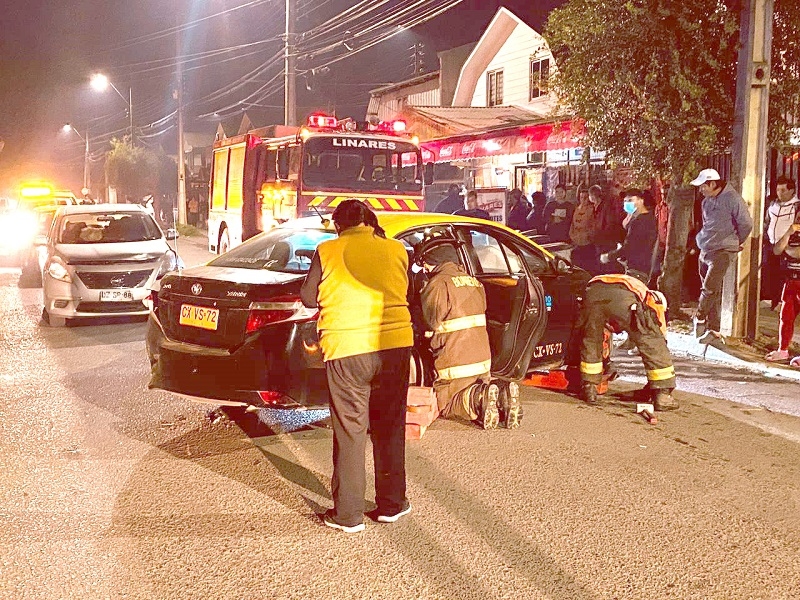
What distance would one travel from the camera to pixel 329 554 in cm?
418

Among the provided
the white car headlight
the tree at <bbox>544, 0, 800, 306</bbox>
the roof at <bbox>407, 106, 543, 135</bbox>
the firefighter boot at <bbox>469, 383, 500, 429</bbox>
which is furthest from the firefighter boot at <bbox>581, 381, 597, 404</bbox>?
the roof at <bbox>407, 106, 543, 135</bbox>

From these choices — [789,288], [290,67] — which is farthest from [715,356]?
[290,67]

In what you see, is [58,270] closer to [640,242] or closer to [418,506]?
Answer: [640,242]

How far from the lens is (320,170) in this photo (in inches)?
563

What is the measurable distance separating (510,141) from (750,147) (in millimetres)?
7242

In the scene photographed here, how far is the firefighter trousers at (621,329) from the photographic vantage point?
6.86m

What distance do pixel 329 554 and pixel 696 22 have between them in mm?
8317

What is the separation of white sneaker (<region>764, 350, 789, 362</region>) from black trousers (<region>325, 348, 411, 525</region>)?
18.7ft

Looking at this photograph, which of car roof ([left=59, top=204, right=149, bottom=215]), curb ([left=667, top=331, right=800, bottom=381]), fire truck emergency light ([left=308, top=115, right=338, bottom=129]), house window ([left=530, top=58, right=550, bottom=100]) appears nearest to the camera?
curb ([left=667, top=331, right=800, bottom=381])

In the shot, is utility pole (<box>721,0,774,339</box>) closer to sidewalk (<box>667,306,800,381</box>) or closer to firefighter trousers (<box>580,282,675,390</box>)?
sidewalk (<box>667,306,800,381</box>)

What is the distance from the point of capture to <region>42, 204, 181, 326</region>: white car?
11047 millimetres

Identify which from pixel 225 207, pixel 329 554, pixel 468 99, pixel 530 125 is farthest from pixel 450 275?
pixel 468 99

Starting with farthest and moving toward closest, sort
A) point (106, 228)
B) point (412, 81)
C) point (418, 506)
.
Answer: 1. point (412, 81)
2. point (106, 228)
3. point (418, 506)

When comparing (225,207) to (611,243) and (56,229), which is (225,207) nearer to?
(56,229)
